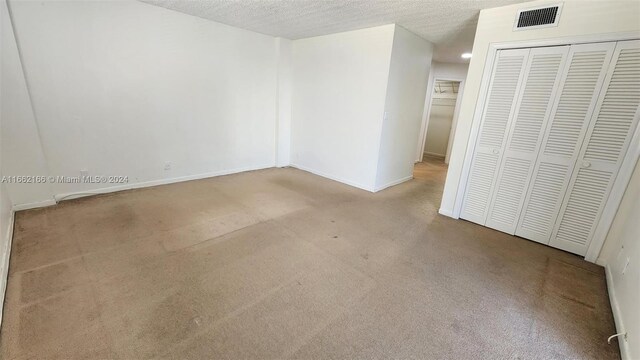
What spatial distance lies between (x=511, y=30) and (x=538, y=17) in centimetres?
22

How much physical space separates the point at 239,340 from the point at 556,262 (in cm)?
291

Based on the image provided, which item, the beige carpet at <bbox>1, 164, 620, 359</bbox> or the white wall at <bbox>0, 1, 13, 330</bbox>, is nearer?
the beige carpet at <bbox>1, 164, 620, 359</bbox>

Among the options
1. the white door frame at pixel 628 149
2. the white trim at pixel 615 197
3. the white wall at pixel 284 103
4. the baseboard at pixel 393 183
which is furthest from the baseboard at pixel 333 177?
the white trim at pixel 615 197

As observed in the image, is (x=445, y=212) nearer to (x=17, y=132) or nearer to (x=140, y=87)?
(x=140, y=87)

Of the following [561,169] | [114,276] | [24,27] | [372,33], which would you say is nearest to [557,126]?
[561,169]

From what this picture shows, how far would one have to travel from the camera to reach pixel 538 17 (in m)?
2.55

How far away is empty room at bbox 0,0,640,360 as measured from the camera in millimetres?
1693

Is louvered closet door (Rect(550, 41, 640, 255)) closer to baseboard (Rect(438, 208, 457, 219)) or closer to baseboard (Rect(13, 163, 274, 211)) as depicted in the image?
baseboard (Rect(438, 208, 457, 219))

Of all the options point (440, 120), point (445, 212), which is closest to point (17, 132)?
point (445, 212)

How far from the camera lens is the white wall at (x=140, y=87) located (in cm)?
296

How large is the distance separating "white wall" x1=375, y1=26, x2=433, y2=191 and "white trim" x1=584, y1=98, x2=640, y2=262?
250cm

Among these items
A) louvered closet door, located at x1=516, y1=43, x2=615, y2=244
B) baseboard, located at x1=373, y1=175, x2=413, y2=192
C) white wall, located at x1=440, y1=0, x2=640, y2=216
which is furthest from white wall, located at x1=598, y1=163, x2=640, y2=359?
baseboard, located at x1=373, y1=175, x2=413, y2=192

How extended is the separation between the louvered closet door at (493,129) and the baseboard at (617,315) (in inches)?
44.2

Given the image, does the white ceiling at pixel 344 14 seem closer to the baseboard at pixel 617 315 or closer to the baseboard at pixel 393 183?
the baseboard at pixel 393 183
